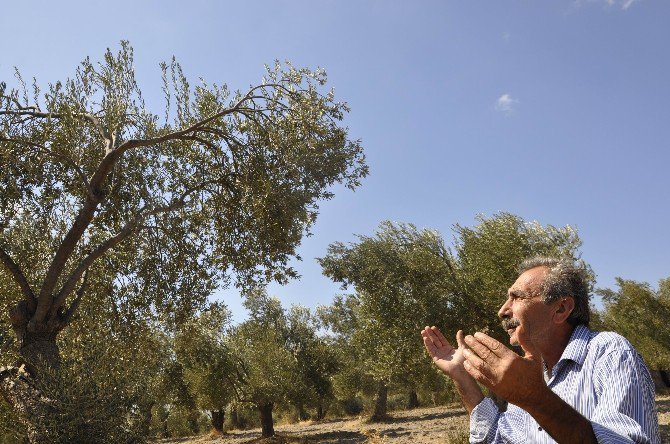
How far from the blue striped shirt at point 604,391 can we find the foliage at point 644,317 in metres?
44.3

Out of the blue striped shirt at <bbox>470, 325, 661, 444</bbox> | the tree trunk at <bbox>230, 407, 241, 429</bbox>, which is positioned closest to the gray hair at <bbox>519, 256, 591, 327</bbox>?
the blue striped shirt at <bbox>470, 325, 661, 444</bbox>

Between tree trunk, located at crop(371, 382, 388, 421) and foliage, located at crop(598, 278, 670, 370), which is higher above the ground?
foliage, located at crop(598, 278, 670, 370)

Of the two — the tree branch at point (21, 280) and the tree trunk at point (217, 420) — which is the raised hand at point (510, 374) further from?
the tree trunk at point (217, 420)

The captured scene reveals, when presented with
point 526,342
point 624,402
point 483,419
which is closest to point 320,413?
point 483,419

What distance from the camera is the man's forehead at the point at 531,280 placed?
10.5 ft

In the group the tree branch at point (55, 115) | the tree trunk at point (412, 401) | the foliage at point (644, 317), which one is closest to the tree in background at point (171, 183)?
the tree branch at point (55, 115)

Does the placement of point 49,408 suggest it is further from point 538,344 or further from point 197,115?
point 538,344

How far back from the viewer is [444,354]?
361 cm

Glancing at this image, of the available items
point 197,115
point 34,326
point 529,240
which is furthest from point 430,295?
point 34,326

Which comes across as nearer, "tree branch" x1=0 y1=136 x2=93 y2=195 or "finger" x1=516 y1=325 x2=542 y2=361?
"finger" x1=516 y1=325 x2=542 y2=361

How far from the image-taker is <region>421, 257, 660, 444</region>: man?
212 cm

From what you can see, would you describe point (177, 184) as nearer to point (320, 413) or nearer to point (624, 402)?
point (624, 402)

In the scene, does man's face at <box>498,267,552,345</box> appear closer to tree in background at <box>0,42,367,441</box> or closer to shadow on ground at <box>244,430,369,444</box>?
tree in background at <box>0,42,367,441</box>

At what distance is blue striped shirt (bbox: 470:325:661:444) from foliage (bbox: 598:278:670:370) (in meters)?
44.3
